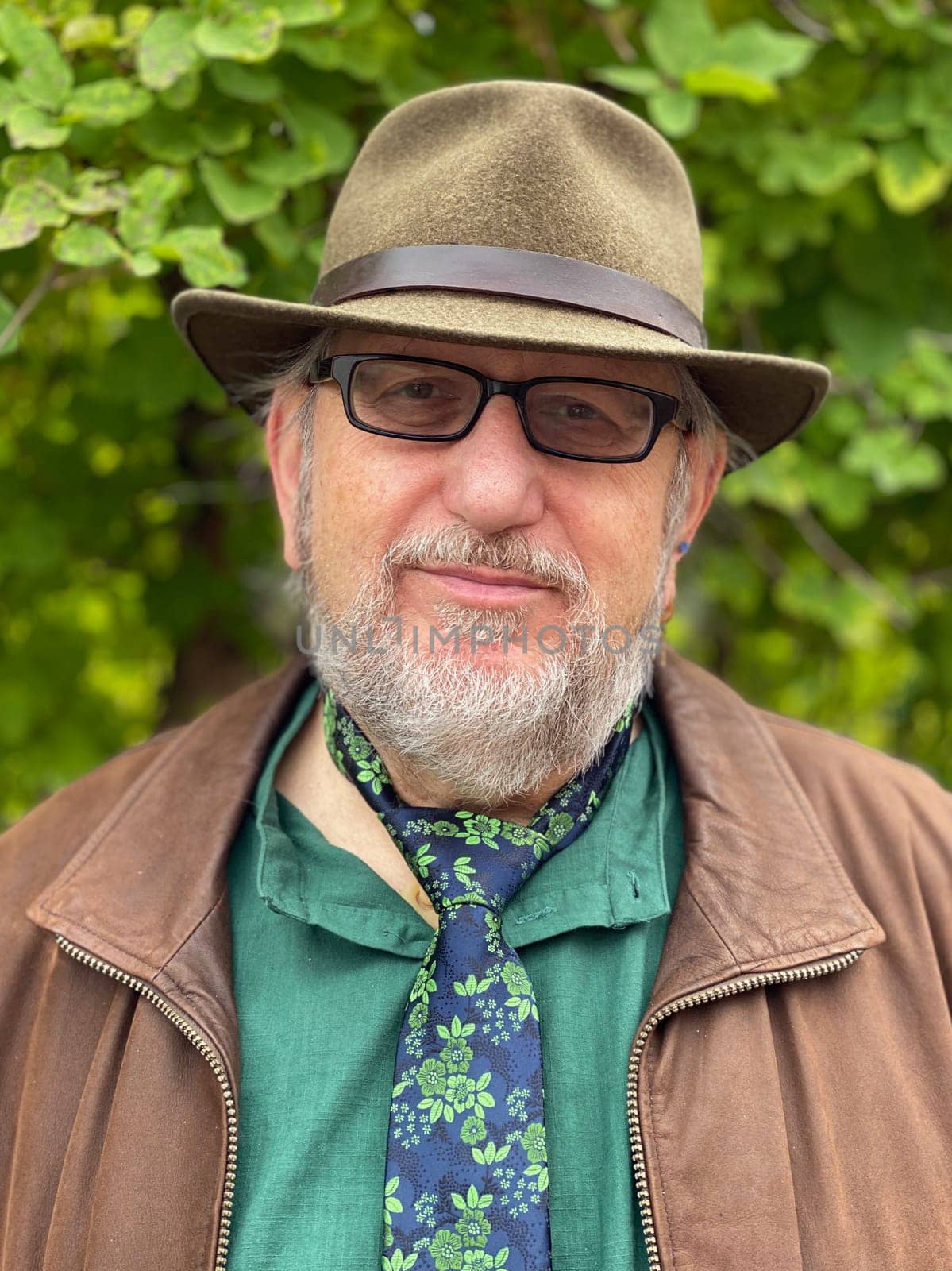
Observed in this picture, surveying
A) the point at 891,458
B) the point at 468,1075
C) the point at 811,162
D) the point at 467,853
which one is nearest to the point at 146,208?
the point at 467,853

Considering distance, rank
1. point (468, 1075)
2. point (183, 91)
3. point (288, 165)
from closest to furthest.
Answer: point (468, 1075)
point (183, 91)
point (288, 165)

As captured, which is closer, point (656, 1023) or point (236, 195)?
point (656, 1023)

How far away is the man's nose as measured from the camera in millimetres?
1836

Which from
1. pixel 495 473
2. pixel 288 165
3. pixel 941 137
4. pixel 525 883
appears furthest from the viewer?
pixel 941 137

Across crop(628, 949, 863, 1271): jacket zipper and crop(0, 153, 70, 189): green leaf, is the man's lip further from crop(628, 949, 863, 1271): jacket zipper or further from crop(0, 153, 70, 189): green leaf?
crop(0, 153, 70, 189): green leaf

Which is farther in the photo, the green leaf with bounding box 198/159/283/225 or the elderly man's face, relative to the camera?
the green leaf with bounding box 198/159/283/225

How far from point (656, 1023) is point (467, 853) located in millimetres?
395

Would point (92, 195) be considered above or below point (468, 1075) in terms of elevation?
above

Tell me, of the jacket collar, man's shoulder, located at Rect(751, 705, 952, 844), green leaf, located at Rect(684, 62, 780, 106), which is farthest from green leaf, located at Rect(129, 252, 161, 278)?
man's shoulder, located at Rect(751, 705, 952, 844)

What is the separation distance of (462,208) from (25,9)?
86cm

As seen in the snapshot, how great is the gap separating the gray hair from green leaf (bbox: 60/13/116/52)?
1.99 ft

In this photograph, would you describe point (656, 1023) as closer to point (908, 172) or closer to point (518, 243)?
point (518, 243)

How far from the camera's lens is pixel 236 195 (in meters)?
2.12

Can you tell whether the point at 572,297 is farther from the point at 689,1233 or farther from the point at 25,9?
the point at 689,1233
